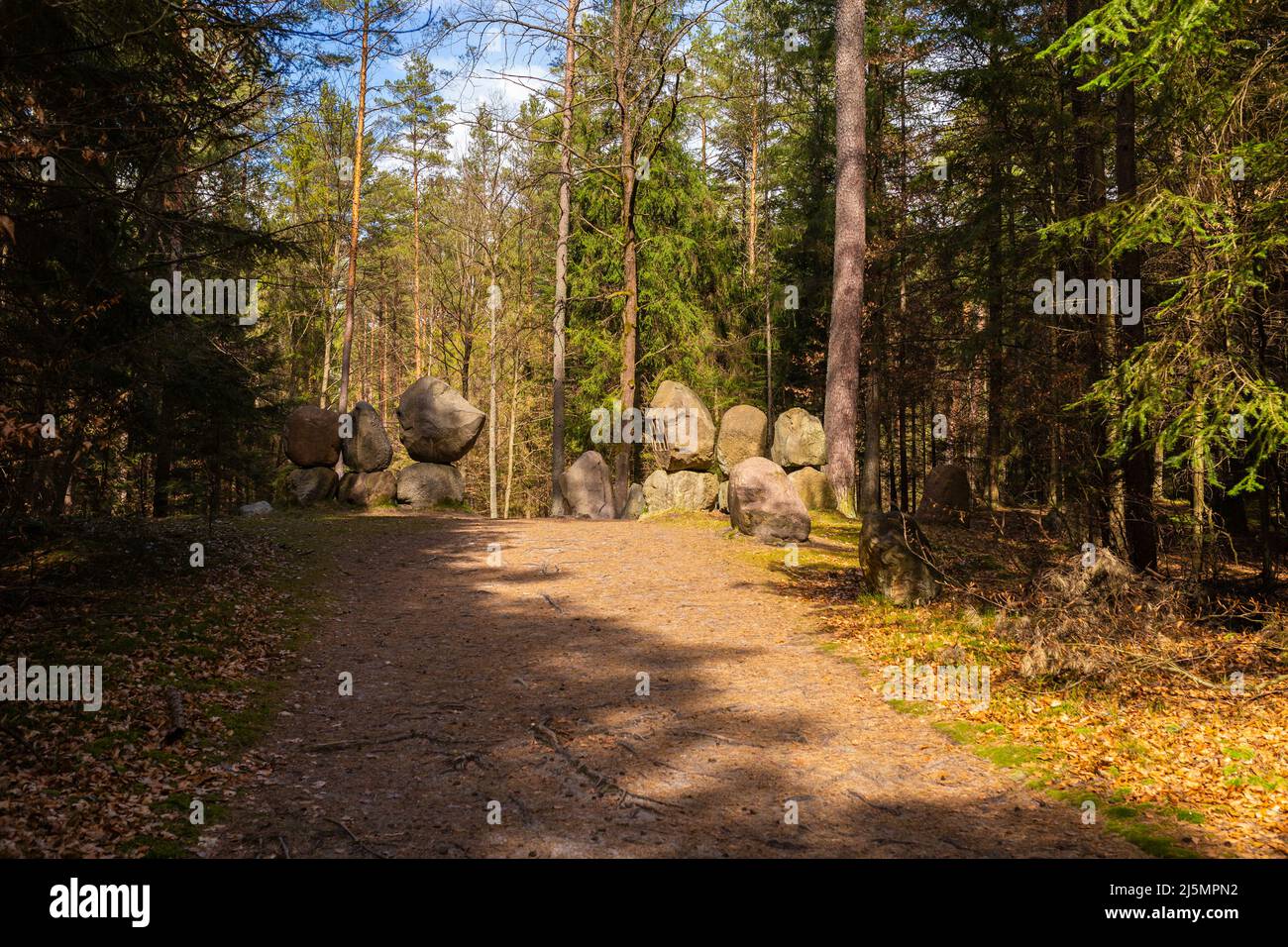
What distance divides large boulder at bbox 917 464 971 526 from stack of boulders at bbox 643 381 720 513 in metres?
5.31

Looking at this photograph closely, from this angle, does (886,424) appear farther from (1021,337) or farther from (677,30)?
(677,30)

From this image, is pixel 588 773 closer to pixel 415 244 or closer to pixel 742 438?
pixel 742 438

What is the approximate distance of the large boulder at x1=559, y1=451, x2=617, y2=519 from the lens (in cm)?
2186

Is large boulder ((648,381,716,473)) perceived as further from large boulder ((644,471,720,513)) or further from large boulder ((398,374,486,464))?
large boulder ((398,374,486,464))

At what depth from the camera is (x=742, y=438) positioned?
20.0 m

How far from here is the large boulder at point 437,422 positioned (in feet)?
66.0

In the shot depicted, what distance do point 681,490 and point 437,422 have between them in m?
6.46

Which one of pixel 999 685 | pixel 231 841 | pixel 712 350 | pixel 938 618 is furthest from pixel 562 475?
pixel 231 841

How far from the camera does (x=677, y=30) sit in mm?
16391

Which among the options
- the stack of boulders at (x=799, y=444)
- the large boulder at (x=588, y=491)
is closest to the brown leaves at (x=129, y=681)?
the large boulder at (x=588, y=491)

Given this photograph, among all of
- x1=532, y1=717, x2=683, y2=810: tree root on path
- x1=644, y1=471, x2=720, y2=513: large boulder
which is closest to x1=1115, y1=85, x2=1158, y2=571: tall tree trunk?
x1=532, y1=717, x2=683, y2=810: tree root on path

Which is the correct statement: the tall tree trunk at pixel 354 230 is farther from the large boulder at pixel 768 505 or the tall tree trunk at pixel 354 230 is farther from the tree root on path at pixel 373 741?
the tree root on path at pixel 373 741
